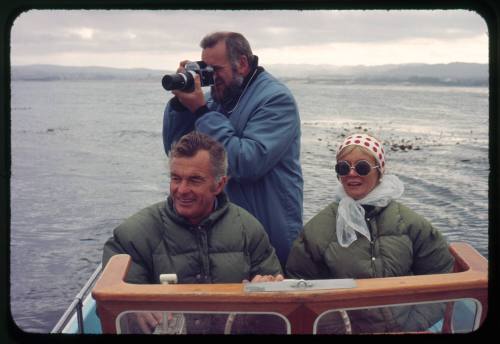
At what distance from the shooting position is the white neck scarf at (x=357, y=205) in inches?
78.5

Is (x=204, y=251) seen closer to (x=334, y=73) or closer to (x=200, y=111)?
(x=200, y=111)

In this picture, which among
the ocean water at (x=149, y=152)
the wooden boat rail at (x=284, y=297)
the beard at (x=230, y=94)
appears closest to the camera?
the wooden boat rail at (x=284, y=297)

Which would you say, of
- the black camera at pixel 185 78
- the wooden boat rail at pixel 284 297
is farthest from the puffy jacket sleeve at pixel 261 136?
→ the wooden boat rail at pixel 284 297

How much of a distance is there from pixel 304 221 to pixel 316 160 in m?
0.20

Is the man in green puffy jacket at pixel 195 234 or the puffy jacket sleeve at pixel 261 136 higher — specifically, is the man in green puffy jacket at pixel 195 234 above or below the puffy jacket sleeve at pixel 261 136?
below

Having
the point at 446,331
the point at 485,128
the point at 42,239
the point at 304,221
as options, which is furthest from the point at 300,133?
the point at 42,239

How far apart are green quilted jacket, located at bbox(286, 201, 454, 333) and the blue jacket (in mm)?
138

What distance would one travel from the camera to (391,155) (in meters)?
2.07

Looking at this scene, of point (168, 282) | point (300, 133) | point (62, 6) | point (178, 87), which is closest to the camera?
point (62, 6)

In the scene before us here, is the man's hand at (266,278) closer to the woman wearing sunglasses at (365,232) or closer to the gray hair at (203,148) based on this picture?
the woman wearing sunglasses at (365,232)

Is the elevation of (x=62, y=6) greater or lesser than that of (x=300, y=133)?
greater

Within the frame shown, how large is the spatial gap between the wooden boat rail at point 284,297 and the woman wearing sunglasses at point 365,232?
20 centimetres
